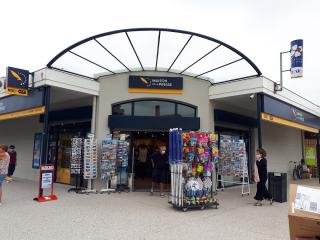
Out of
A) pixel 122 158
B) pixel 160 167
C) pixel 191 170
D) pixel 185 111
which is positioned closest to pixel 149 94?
pixel 185 111

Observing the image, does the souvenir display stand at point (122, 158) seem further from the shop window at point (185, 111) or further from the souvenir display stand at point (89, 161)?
the shop window at point (185, 111)

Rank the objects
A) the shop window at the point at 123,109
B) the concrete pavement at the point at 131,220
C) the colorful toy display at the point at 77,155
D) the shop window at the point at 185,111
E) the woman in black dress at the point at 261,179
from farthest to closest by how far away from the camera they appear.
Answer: the shop window at the point at 185,111
the shop window at the point at 123,109
the colorful toy display at the point at 77,155
the woman in black dress at the point at 261,179
the concrete pavement at the point at 131,220

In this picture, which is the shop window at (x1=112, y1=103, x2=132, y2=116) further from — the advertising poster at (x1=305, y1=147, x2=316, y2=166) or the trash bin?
the advertising poster at (x1=305, y1=147, x2=316, y2=166)

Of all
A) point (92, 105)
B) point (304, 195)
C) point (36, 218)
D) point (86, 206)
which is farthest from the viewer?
point (92, 105)

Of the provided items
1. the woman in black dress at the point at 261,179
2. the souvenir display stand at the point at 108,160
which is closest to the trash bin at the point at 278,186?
the woman in black dress at the point at 261,179

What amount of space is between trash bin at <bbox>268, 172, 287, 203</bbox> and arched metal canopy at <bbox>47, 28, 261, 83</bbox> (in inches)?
126

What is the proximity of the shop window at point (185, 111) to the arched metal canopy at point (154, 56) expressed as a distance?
1.19 meters

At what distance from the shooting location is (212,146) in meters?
6.89

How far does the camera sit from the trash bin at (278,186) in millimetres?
7543

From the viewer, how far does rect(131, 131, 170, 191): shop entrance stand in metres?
10.1

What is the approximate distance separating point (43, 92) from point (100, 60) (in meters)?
1.97

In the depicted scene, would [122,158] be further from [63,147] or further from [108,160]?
[63,147]

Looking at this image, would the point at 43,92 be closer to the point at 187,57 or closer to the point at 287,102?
the point at 187,57

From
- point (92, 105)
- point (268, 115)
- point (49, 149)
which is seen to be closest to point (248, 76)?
point (268, 115)
